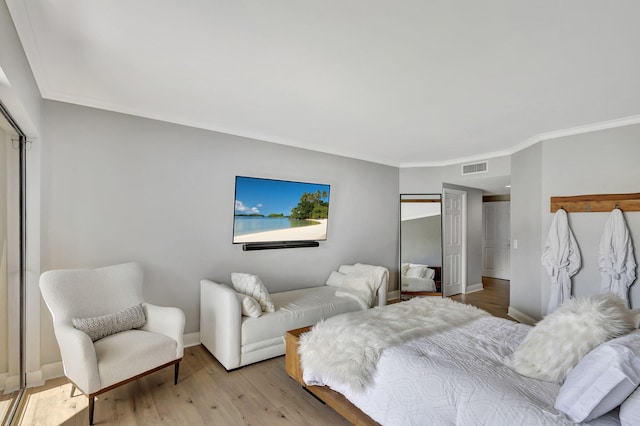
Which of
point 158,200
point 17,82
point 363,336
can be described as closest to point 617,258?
point 363,336

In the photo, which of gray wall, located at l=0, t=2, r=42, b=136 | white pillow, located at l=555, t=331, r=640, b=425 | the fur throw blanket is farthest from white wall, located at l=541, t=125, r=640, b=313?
gray wall, located at l=0, t=2, r=42, b=136

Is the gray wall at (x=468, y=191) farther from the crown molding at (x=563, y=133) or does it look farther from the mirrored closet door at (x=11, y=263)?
the mirrored closet door at (x=11, y=263)

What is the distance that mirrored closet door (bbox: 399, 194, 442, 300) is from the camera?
548 cm

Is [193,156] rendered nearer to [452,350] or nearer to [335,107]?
[335,107]

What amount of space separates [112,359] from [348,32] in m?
2.61

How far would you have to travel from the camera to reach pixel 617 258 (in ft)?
10.4

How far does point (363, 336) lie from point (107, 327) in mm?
1980

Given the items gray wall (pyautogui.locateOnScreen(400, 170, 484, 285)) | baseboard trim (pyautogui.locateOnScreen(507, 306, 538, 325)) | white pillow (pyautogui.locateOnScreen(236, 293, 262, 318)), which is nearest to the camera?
white pillow (pyautogui.locateOnScreen(236, 293, 262, 318))

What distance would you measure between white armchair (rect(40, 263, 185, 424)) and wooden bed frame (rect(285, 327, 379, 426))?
0.90m

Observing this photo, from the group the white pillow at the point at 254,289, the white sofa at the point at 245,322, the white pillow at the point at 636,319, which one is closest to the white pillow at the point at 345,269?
Result: the white sofa at the point at 245,322

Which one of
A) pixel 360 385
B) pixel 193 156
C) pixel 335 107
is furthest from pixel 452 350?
pixel 193 156

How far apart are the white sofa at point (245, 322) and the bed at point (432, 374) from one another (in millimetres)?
528

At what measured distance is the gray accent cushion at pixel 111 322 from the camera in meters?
2.38

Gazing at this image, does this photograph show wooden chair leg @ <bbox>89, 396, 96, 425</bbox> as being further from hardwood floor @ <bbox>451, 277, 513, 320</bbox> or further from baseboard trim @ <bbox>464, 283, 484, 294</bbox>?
baseboard trim @ <bbox>464, 283, 484, 294</bbox>
